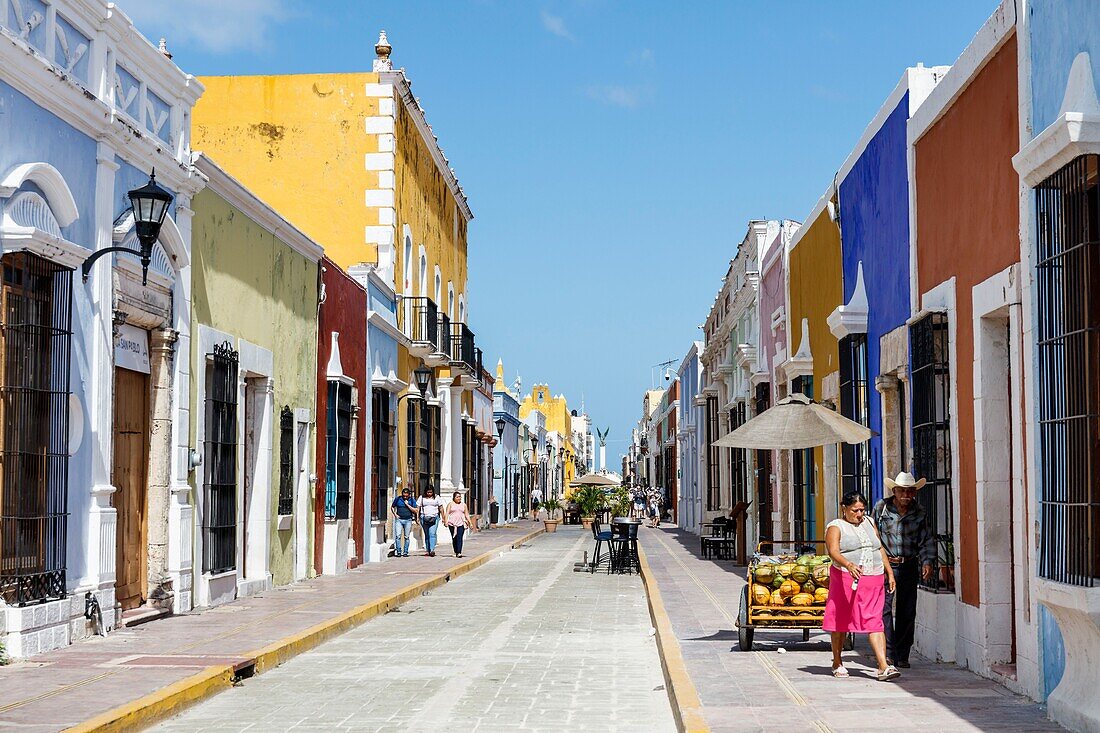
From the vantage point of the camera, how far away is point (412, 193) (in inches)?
1190

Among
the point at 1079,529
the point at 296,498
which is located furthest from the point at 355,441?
the point at 1079,529

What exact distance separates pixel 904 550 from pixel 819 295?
25.4ft

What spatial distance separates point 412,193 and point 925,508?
2009cm

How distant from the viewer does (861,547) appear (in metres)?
10.3

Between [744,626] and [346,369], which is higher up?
[346,369]

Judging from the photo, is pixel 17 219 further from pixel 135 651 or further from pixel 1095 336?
pixel 1095 336

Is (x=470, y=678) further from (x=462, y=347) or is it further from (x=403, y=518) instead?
(x=462, y=347)

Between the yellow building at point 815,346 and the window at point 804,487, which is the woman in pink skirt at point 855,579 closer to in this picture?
the yellow building at point 815,346

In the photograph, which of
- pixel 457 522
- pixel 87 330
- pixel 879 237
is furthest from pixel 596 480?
pixel 87 330

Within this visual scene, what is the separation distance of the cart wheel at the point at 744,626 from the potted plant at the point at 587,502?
1545 inches

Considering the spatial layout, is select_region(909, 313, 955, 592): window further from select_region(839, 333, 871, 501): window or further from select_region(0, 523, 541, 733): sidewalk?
select_region(0, 523, 541, 733): sidewalk

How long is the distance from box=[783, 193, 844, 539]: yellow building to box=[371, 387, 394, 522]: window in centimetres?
832

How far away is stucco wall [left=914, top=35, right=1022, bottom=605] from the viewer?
946 centimetres

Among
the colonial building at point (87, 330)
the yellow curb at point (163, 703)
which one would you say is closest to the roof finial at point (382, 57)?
the colonial building at point (87, 330)
